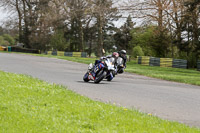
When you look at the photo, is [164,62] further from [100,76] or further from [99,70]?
[100,76]

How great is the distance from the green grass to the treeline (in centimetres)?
2903

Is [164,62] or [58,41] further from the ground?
[58,41]

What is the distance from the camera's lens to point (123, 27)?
72.1 metres

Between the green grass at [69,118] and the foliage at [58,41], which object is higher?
the foliage at [58,41]

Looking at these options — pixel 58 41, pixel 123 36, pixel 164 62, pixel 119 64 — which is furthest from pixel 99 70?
pixel 123 36

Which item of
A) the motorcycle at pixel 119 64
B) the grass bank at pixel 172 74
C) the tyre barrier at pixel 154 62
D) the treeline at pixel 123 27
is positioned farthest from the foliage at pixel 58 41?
the motorcycle at pixel 119 64

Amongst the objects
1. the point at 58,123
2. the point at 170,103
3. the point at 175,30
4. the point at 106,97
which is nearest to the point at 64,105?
the point at 58,123

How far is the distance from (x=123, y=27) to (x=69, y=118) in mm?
66477

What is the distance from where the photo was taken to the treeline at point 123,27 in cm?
3962

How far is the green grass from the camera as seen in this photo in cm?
575

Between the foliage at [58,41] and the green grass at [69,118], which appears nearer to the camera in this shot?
the green grass at [69,118]

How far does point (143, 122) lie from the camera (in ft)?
21.2

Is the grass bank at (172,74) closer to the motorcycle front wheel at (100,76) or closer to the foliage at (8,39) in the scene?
the motorcycle front wheel at (100,76)

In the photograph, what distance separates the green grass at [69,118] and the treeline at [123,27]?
1143 inches
